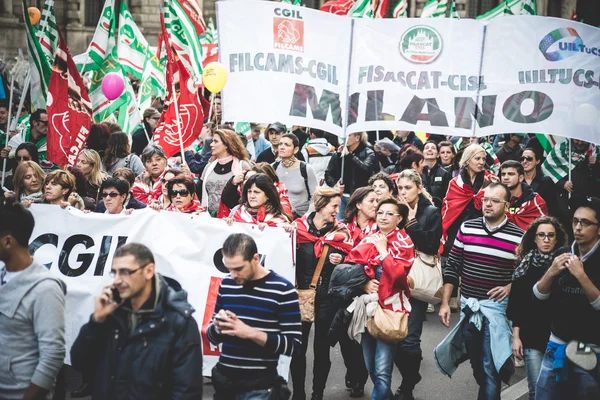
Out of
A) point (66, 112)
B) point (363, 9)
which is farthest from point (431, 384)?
point (363, 9)

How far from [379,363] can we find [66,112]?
17.2ft

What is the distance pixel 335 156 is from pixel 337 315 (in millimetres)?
4303

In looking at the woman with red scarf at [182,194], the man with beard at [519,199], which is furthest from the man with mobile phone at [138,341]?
the man with beard at [519,199]

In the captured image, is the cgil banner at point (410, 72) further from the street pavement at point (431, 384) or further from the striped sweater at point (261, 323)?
the striped sweater at point (261, 323)

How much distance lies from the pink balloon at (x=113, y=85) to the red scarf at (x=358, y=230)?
5929 mm

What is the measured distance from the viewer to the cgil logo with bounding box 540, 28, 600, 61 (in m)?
8.67

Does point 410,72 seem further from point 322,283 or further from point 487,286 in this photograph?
point 487,286

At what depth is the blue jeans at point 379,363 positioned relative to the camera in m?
6.03

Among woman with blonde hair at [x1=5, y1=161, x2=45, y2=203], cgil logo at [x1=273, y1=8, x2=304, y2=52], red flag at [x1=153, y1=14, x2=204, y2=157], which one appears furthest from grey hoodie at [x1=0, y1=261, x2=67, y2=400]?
cgil logo at [x1=273, y1=8, x2=304, y2=52]

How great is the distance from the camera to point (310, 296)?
21.5 feet

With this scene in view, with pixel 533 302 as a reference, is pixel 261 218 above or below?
above

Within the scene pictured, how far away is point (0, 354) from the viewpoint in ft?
13.9

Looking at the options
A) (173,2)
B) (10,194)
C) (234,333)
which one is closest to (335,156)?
(173,2)

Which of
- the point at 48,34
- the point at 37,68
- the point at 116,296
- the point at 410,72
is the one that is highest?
the point at 48,34
